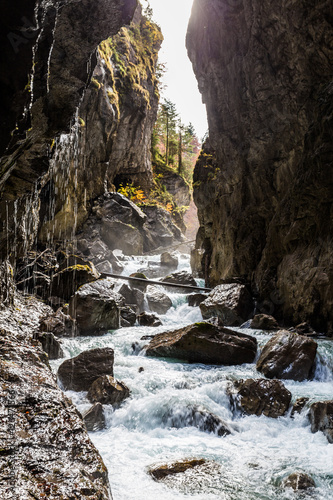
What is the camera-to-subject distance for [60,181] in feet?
55.2

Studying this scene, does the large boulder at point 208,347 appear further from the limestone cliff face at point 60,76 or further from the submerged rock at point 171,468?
the limestone cliff face at point 60,76

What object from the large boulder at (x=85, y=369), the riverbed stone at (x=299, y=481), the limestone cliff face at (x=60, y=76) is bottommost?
the riverbed stone at (x=299, y=481)

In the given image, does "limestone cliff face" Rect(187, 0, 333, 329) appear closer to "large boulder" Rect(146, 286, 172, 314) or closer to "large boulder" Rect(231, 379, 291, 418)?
"large boulder" Rect(146, 286, 172, 314)

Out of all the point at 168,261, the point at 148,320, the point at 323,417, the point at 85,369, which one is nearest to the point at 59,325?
the point at 148,320

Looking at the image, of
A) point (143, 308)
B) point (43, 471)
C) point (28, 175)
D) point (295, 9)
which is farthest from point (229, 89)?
point (43, 471)

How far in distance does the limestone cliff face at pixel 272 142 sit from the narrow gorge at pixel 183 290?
7 cm

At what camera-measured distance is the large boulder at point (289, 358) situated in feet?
20.6

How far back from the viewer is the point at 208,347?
731cm

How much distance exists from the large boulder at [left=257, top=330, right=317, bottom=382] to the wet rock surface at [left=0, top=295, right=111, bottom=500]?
4.86 meters

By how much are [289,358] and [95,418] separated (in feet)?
13.5

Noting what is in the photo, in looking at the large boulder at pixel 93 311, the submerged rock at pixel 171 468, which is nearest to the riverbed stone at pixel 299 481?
the submerged rock at pixel 171 468

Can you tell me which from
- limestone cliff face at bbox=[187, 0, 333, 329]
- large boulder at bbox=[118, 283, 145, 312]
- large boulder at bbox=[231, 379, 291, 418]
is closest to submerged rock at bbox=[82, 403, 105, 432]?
large boulder at bbox=[231, 379, 291, 418]

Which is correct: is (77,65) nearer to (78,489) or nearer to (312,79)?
(78,489)

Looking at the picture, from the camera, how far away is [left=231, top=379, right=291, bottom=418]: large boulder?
4.88 metres
